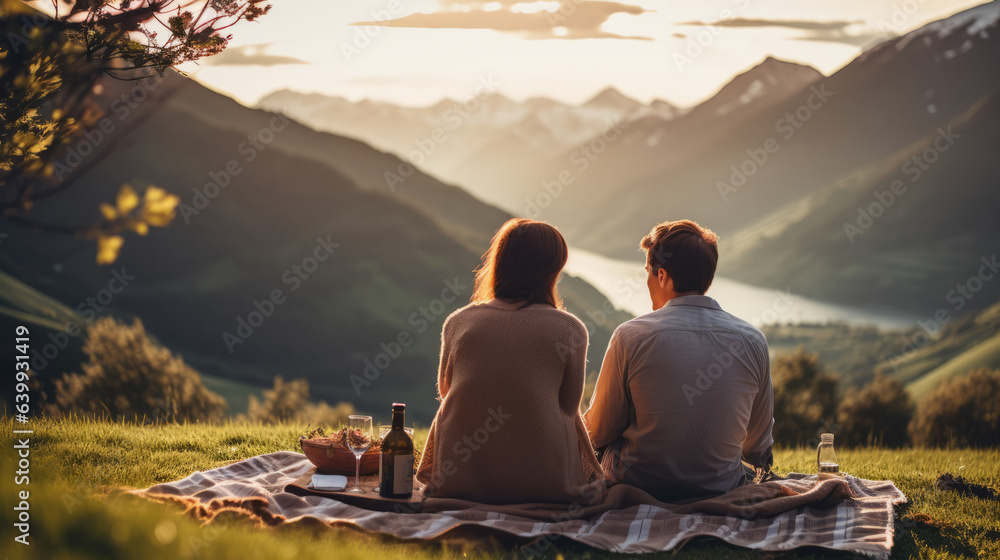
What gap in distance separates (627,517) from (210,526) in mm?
2304

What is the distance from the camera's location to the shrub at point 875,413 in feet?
116

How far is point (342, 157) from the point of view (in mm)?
140750

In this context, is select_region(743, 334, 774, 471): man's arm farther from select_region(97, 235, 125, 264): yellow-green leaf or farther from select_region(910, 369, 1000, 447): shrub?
select_region(910, 369, 1000, 447): shrub

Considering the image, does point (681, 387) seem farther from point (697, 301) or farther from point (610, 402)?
point (697, 301)

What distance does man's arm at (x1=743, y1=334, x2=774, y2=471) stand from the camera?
460 cm

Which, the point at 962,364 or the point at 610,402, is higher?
the point at 610,402

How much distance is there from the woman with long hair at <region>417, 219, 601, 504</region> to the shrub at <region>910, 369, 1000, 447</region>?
31.1 m

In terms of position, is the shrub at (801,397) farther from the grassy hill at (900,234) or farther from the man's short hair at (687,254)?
the grassy hill at (900,234)

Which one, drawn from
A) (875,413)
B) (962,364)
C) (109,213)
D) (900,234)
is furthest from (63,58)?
(900,234)

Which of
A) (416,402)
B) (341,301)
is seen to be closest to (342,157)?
(341,301)

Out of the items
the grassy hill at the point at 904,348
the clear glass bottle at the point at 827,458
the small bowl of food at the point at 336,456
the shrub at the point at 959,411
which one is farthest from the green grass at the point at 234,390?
the clear glass bottle at the point at 827,458

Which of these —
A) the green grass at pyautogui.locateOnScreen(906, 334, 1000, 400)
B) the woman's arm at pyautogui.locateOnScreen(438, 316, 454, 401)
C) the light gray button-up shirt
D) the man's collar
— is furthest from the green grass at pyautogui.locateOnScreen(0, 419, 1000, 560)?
the green grass at pyautogui.locateOnScreen(906, 334, 1000, 400)

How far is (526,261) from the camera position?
168 inches

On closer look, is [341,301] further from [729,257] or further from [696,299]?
[729,257]
